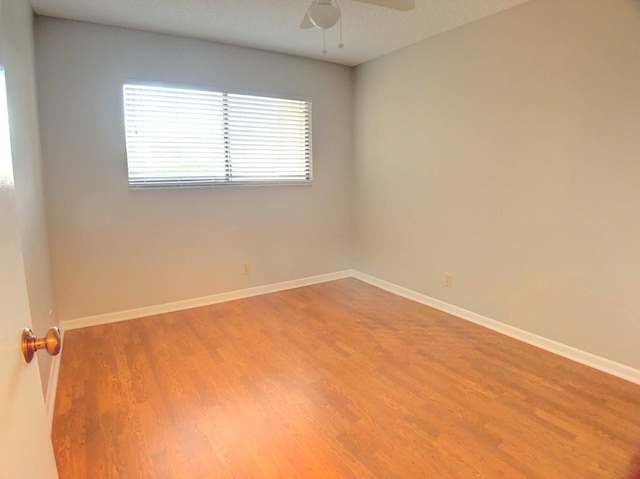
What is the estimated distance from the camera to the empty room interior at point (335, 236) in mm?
1948

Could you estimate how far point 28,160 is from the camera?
2336 millimetres

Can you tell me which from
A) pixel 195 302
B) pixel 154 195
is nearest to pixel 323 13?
pixel 154 195

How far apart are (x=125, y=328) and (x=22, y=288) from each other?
2744 mm

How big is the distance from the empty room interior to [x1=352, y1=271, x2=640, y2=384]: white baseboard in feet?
0.05

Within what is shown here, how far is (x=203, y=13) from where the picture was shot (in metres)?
2.90

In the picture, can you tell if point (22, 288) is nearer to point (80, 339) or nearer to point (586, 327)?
point (80, 339)

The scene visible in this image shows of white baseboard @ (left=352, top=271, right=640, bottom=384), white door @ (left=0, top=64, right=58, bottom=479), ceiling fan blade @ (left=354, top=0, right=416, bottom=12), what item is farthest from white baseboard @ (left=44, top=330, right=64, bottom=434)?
white baseboard @ (left=352, top=271, right=640, bottom=384)

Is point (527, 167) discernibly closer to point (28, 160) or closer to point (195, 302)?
point (195, 302)

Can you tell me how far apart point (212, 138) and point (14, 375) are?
10.8 feet

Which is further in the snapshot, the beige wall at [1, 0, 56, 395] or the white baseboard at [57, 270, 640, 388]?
the white baseboard at [57, 270, 640, 388]

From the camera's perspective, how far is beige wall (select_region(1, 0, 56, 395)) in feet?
6.22

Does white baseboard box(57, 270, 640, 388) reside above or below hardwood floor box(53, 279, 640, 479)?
above

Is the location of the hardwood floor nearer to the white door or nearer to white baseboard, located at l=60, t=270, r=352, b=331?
white baseboard, located at l=60, t=270, r=352, b=331

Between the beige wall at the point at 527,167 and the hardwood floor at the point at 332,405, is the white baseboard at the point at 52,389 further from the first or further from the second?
the beige wall at the point at 527,167
